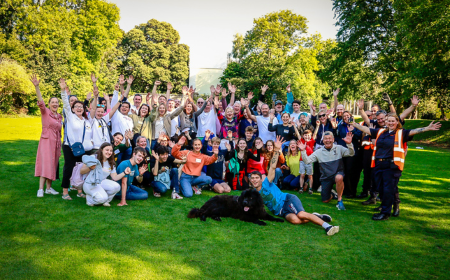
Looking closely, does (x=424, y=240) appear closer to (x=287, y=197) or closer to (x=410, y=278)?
(x=410, y=278)

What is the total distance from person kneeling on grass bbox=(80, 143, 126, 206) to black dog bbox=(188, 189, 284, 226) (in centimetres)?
175

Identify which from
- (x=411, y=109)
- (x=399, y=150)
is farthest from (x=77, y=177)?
(x=411, y=109)

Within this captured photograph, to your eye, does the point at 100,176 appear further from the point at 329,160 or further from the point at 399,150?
the point at 399,150

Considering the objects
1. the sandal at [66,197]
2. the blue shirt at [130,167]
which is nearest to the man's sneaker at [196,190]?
the blue shirt at [130,167]

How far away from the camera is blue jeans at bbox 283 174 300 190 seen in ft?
25.9

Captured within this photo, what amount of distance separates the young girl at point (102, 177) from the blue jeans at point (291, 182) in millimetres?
4154

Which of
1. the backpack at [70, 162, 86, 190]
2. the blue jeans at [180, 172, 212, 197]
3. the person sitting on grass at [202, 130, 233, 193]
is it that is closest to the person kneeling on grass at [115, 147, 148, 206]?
the backpack at [70, 162, 86, 190]

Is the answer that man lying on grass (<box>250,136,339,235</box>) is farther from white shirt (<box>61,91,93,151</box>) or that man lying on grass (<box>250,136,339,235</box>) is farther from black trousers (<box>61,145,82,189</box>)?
black trousers (<box>61,145,82,189</box>)

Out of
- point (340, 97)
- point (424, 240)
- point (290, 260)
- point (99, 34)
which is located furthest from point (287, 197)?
point (99, 34)

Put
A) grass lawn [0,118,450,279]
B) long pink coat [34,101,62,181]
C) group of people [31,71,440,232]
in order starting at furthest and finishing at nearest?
long pink coat [34,101,62,181] → group of people [31,71,440,232] → grass lawn [0,118,450,279]

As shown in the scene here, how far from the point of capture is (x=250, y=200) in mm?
5266

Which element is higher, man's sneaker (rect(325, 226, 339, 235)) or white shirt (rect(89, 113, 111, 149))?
white shirt (rect(89, 113, 111, 149))

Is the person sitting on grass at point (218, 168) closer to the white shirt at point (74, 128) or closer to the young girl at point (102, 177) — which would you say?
the young girl at point (102, 177)

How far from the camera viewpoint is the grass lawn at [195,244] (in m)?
3.63
